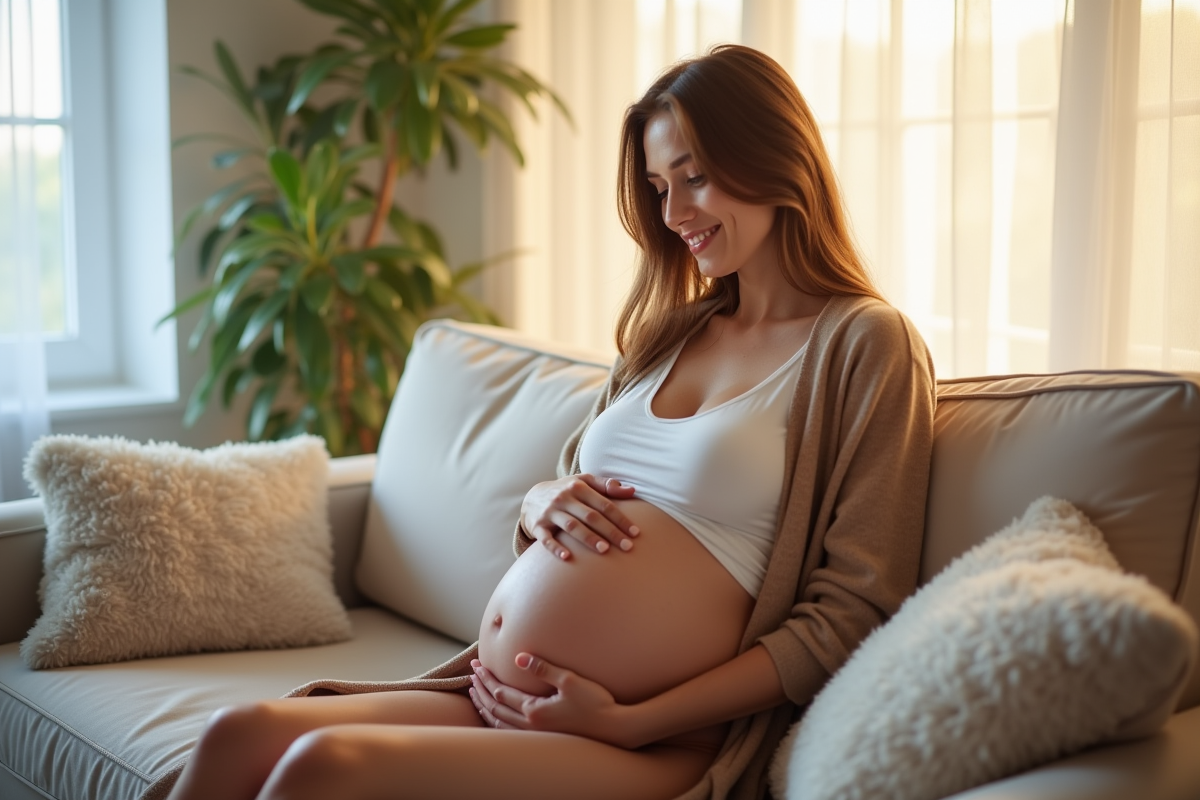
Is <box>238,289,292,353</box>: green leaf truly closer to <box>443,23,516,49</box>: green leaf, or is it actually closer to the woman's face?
<box>443,23,516,49</box>: green leaf

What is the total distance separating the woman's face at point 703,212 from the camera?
1.52 metres

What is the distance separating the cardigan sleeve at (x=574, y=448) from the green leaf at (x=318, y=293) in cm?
96

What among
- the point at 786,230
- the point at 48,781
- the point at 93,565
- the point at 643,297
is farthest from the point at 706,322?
the point at 48,781

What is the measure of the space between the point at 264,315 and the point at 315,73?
0.57 m

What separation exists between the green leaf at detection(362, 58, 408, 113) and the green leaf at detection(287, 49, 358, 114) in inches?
3.1

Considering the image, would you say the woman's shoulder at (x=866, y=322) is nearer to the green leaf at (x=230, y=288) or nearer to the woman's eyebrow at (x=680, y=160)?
the woman's eyebrow at (x=680, y=160)

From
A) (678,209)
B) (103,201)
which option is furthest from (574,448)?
(103,201)

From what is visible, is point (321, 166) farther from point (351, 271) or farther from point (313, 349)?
point (313, 349)

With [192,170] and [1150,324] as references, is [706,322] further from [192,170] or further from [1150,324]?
[192,170]

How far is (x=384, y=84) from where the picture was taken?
2650mm

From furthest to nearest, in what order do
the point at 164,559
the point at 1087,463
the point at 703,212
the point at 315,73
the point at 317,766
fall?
the point at 315,73
the point at 164,559
the point at 703,212
the point at 1087,463
the point at 317,766

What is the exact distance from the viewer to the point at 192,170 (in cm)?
299

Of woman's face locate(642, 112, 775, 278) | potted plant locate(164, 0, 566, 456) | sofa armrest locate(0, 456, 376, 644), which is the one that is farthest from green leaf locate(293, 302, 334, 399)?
woman's face locate(642, 112, 775, 278)

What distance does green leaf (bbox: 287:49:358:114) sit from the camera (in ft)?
8.59
